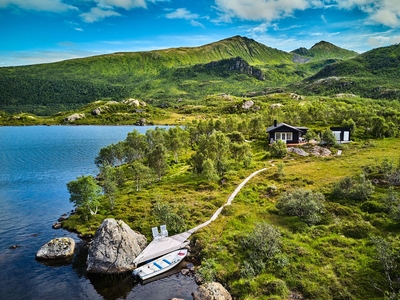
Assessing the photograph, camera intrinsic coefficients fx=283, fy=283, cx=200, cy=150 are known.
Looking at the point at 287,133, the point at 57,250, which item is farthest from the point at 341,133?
the point at 57,250

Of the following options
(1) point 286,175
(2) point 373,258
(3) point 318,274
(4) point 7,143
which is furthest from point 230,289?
(4) point 7,143

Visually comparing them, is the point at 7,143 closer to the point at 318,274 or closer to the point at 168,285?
the point at 168,285

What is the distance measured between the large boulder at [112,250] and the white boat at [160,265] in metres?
2.13

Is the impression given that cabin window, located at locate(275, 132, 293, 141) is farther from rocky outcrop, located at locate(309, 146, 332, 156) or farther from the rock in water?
the rock in water

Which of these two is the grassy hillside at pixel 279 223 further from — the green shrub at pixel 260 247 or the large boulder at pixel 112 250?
the large boulder at pixel 112 250

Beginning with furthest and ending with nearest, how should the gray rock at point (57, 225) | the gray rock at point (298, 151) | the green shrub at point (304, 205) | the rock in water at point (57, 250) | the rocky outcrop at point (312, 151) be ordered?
the rocky outcrop at point (312, 151) → the gray rock at point (298, 151) → the gray rock at point (57, 225) → the green shrub at point (304, 205) → the rock in water at point (57, 250)

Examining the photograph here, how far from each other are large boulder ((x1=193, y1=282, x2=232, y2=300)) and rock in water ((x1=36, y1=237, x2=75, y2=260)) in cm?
2005

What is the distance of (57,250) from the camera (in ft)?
128

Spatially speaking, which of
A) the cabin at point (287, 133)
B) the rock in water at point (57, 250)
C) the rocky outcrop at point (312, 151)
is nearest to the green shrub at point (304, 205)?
the rock in water at point (57, 250)

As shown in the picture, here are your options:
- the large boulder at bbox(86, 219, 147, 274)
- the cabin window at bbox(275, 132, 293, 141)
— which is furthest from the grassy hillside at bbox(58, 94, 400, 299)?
the cabin window at bbox(275, 132, 293, 141)

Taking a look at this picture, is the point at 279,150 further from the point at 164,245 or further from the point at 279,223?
the point at 164,245

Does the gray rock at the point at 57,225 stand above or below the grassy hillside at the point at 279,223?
below

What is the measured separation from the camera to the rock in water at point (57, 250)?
38.7 meters

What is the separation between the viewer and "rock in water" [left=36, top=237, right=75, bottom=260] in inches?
1523
